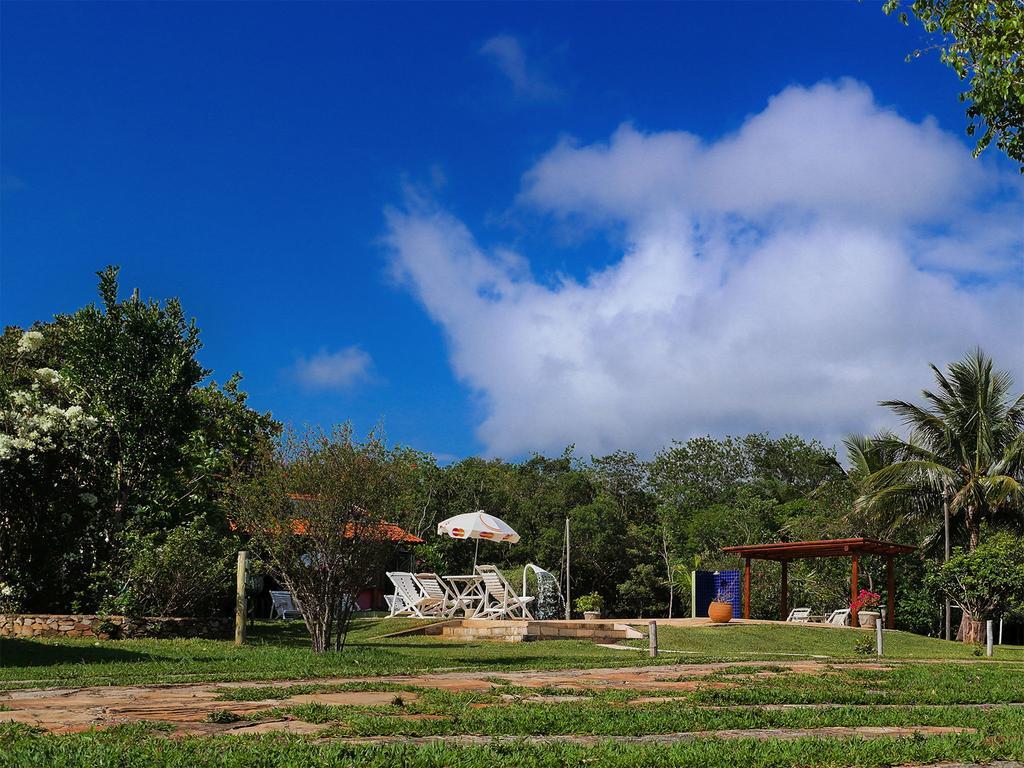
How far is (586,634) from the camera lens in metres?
18.5

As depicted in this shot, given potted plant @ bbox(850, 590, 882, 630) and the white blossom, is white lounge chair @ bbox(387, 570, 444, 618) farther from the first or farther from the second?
potted plant @ bbox(850, 590, 882, 630)

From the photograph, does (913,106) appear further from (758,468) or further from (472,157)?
(758,468)

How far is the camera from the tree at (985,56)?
9312mm

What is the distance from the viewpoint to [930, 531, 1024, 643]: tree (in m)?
20.8

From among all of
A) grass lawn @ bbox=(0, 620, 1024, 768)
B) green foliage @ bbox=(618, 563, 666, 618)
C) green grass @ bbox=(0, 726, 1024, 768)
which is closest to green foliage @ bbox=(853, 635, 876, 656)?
grass lawn @ bbox=(0, 620, 1024, 768)

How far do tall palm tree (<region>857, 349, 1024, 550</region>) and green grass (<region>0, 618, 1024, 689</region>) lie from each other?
5.86 m

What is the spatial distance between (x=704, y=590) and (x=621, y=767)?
23.9 meters

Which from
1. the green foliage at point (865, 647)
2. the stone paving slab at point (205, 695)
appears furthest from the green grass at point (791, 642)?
the stone paving slab at point (205, 695)

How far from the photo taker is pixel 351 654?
36.3ft

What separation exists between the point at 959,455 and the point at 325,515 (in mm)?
19388

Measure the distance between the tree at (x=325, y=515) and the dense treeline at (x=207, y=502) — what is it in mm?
425

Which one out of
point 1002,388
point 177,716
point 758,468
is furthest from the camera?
point 758,468

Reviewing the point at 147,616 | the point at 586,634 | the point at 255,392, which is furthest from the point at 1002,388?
the point at 147,616

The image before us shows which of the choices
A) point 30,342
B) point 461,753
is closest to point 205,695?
point 461,753
